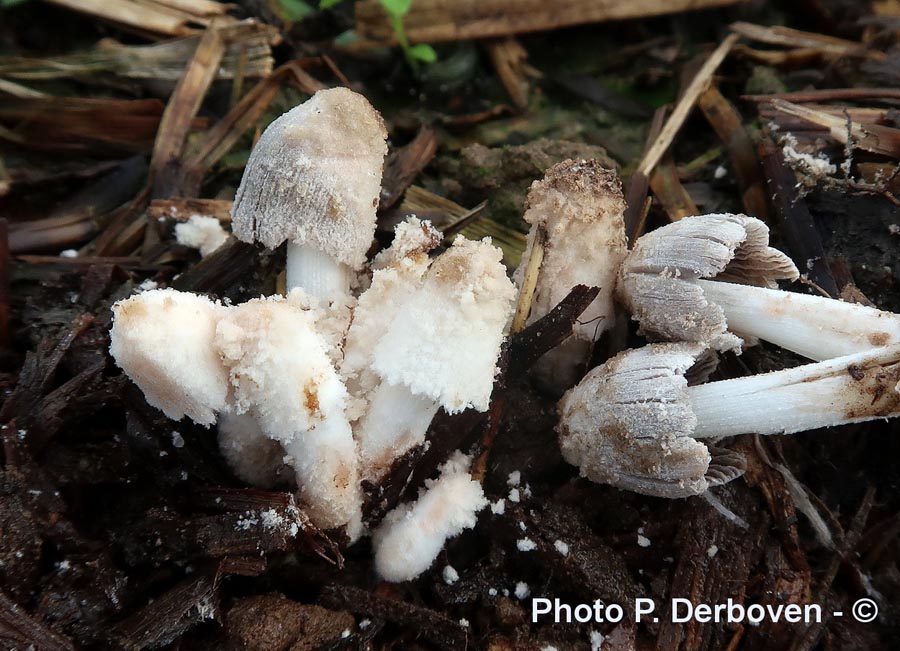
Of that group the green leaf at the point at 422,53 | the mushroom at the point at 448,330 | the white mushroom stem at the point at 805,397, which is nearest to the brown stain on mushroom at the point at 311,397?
the mushroom at the point at 448,330

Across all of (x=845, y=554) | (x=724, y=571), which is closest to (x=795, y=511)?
(x=845, y=554)

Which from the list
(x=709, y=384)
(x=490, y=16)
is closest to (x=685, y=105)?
(x=490, y=16)

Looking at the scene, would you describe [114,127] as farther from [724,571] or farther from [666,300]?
[724,571]

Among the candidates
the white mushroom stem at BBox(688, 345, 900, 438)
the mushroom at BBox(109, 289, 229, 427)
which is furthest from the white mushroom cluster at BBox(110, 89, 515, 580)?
the white mushroom stem at BBox(688, 345, 900, 438)

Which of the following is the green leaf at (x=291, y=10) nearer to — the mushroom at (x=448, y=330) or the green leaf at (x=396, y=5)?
the green leaf at (x=396, y=5)

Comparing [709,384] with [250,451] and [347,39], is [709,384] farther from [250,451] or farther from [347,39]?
[347,39]
